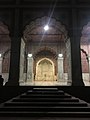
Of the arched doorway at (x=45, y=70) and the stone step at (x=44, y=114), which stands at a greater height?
the arched doorway at (x=45, y=70)

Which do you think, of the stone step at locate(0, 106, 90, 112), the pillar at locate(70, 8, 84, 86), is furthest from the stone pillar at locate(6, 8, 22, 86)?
the stone step at locate(0, 106, 90, 112)

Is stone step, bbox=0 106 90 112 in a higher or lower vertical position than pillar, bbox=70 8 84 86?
lower

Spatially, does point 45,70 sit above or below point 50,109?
above

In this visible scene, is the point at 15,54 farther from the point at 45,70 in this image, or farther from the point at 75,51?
the point at 45,70

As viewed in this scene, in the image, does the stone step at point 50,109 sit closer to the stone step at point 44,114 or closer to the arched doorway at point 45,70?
the stone step at point 44,114

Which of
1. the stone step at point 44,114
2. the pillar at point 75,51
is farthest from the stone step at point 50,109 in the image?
the pillar at point 75,51

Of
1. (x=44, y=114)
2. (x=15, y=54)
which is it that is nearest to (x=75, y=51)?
(x=15, y=54)

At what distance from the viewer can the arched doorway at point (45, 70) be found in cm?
2177

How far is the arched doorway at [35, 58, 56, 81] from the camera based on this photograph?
21766mm

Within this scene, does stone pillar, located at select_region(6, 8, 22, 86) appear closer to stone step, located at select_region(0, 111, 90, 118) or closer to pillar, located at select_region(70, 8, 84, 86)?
pillar, located at select_region(70, 8, 84, 86)

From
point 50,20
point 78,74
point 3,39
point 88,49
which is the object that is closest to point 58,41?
point 88,49

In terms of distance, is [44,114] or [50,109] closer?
[44,114]

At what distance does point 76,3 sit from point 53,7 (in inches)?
56.2

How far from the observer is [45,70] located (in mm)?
22156
